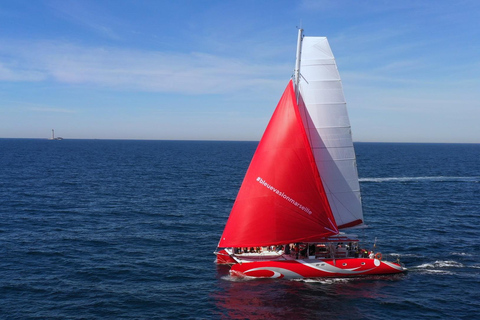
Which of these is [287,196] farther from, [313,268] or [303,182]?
[313,268]

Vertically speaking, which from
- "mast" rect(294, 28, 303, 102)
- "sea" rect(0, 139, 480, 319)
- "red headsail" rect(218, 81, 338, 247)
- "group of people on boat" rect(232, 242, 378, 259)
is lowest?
"sea" rect(0, 139, 480, 319)

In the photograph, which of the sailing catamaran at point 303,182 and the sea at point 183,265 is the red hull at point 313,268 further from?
the sea at point 183,265

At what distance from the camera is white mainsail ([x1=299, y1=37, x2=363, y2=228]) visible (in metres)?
30.0

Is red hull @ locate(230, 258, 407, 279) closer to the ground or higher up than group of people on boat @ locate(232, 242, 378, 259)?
closer to the ground

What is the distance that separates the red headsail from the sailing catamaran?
0.25 ft

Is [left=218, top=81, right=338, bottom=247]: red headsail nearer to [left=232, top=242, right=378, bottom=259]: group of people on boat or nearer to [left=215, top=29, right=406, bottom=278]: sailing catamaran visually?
[left=215, top=29, right=406, bottom=278]: sailing catamaran

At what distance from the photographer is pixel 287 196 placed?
98.9 ft

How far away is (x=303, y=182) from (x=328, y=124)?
16.5ft

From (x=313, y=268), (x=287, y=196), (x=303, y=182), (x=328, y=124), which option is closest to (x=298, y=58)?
(x=328, y=124)

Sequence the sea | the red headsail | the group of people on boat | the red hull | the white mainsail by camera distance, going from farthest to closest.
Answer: the group of people on boat → the red hull → the white mainsail → the red headsail → the sea

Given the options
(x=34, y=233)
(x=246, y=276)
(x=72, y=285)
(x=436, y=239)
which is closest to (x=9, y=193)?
(x=34, y=233)

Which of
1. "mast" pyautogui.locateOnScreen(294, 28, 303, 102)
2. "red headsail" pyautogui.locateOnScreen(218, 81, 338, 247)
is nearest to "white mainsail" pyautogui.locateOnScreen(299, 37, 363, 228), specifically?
"mast" pyautogui.locateOnScreen(294, 28, 303, 102)

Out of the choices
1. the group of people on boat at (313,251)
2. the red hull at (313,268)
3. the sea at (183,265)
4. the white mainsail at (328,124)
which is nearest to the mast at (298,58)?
the white mainsail at (328,124)

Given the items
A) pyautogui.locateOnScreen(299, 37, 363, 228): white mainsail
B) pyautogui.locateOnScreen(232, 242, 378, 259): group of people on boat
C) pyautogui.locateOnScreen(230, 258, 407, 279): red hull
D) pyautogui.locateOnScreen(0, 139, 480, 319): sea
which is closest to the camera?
pyautogui.locateOnScreen(0, 139, 480, 319): sea
